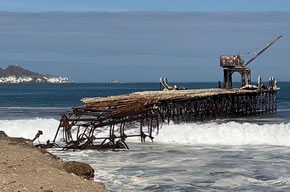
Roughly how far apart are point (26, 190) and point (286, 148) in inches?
552

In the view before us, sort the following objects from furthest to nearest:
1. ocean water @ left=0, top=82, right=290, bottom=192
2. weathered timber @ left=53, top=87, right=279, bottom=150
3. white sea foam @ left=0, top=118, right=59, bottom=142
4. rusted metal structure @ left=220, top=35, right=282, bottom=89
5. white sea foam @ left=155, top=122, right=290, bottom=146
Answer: rusted metal structure @ left=220, top=35, right=282, bottom=89
white sea foam @ left=0, top=118, right=59, bottom=142
white sea foam @ left=155, top=122, right=290, bottom=146
weathered timber @ left=53, top=87, right=279, bottom=150
ocean water @ left=0, top=82, right=290, bottom=192

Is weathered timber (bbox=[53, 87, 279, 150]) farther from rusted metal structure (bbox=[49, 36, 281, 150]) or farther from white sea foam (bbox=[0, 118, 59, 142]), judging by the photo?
white sea foam (bbox=[0, 118, 59, 142])

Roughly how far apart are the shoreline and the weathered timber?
18.1 ft

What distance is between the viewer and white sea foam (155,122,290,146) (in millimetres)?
25453

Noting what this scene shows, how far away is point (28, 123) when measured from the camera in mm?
32719

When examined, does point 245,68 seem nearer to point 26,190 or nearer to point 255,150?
point 255,150

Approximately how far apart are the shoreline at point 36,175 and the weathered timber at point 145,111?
5.50 meters

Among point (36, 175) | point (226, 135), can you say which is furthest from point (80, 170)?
point (226, 135)

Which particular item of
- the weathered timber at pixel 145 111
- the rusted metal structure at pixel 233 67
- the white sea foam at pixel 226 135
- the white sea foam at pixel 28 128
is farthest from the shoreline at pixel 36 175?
the rusted metal structure at pixel 233 67

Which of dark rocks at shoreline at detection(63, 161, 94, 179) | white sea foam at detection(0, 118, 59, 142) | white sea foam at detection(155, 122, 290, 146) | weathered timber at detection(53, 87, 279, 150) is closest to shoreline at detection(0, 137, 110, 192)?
dark rocks at shoreline at detection(63, 161, 94, 179)

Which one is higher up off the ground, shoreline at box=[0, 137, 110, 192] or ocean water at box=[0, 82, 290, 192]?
shoreline at box=[0, 137, 110, 192]

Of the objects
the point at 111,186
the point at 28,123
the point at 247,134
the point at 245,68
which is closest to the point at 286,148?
the point at 247,134

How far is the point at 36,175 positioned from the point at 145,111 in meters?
10.6

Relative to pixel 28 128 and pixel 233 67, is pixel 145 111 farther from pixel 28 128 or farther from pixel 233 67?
pixel 233 67
